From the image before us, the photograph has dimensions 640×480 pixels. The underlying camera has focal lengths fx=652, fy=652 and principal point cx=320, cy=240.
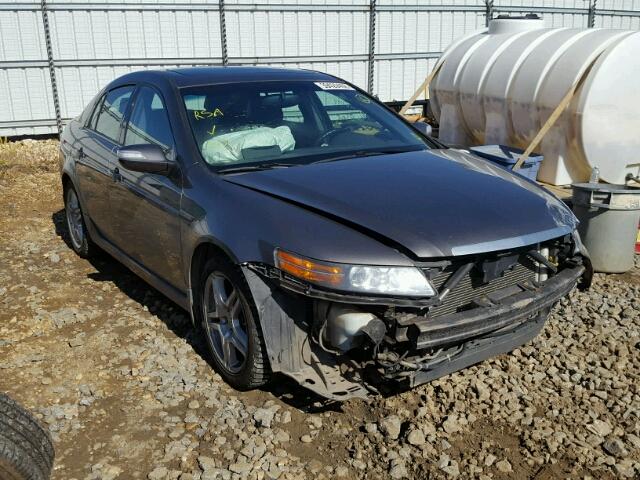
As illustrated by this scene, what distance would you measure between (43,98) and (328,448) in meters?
10.5

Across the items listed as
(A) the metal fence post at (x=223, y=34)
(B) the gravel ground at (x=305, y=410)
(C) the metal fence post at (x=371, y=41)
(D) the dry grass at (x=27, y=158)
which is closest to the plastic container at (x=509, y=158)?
(B) the gravel ground at (x=305, y=410)

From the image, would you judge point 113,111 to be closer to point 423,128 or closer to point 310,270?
point 423,128

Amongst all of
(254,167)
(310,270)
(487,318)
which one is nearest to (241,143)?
(254,167)

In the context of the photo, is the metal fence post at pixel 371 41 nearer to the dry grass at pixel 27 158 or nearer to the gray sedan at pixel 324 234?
the dry grass at pixel 27 158

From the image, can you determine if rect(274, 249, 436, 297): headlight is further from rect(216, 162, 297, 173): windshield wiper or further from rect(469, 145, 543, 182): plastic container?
rect(469, 145, 543, 182): plastic container

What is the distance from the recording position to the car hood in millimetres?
2920

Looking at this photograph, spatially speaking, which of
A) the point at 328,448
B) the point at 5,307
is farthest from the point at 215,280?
the point at 5,307

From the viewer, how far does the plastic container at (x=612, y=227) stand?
534cm

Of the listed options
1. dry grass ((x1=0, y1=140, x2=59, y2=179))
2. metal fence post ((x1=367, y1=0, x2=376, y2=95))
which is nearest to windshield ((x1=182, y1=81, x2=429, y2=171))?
dry grass ((x1=0, y1=140, x2=59, y2=179))

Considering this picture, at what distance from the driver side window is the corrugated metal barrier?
7.90 metres

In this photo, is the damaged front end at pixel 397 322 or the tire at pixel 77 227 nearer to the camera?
Result: the damaged front end at pixel 397 322

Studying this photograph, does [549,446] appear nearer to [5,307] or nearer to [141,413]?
[141,413]

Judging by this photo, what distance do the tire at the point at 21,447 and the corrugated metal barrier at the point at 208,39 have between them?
999cm

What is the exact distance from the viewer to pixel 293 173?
3.56 m
